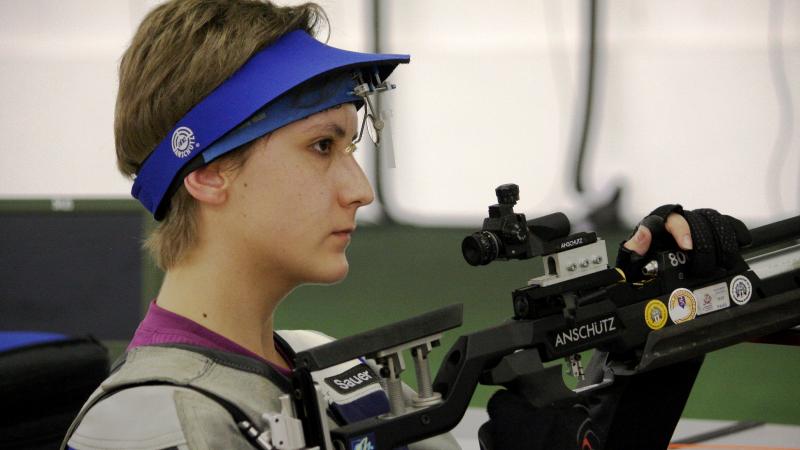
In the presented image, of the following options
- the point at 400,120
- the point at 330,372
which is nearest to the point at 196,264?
the point at 330,372

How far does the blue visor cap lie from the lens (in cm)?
156

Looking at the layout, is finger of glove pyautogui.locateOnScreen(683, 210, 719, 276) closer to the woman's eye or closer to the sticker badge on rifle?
the sticker badge on rifle

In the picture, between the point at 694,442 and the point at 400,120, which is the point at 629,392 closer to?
the point at 694,442

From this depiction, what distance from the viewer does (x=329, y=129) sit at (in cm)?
160

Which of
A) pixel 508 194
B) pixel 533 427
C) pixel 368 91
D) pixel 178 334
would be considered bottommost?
pixel 533 427

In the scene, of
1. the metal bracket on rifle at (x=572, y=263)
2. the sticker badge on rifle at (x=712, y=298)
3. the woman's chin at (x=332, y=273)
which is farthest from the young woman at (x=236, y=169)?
the sticker badge on rifle at (x=712, y=298)

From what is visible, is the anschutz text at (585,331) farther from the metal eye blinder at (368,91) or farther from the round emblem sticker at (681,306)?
the metal eye blinder at (368,91)

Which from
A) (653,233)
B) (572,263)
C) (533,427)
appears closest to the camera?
(533,427)

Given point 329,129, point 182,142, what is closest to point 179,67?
point 182,142

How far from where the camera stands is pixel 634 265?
175 cm

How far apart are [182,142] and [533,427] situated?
0.60 meters

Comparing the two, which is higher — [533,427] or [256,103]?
[256,103]

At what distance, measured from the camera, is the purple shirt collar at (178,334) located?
157 cm

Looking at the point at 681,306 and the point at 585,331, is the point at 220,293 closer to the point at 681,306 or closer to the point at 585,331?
the point at 585,331
